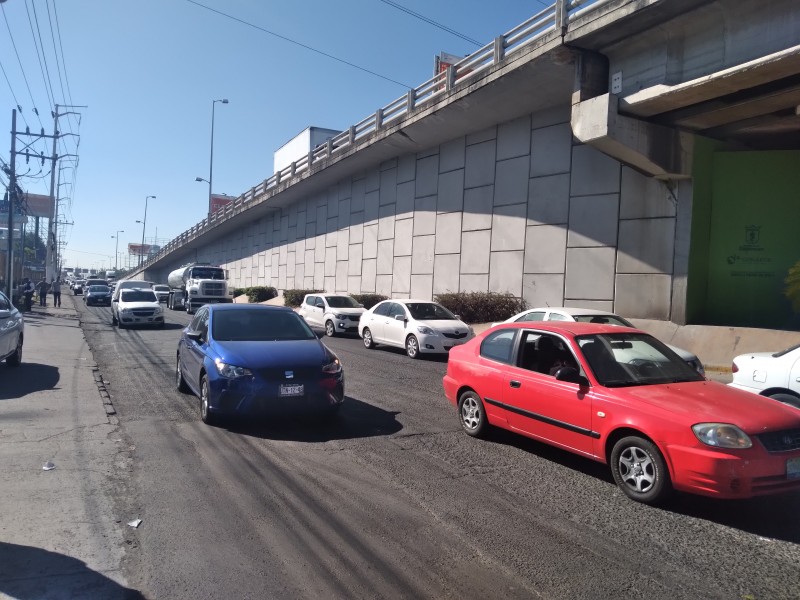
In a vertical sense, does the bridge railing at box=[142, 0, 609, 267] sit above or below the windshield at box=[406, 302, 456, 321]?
above

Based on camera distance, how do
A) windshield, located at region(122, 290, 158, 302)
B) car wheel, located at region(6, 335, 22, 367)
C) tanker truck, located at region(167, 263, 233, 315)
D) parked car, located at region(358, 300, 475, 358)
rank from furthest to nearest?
tanker truck, located at region(167, 263, 233, 315) → windshield, located at region(122, 290, 158, 302) → parked car, located at region(358, 300, 475, 358) → car wheel, located at region(6, 335, 22, 367)

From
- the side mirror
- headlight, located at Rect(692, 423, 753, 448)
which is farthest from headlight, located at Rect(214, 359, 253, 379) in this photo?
headlight, located at Rect(692, 423, 753, 448)

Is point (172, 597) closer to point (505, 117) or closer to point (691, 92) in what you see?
point (691, 92)

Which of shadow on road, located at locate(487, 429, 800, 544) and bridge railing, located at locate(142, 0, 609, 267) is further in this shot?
bridge railing, located at locate(142, 0, 609, 267)

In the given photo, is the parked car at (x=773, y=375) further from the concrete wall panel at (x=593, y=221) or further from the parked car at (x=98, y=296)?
the parked car at (x=98, y=296)

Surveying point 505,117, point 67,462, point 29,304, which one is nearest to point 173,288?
point 29,304

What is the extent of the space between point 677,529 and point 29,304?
31.6 m

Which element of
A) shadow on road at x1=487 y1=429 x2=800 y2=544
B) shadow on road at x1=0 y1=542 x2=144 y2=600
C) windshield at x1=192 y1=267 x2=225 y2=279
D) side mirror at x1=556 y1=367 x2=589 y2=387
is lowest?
shadow on road at x1=0 y1=542 x2=144 y2=600

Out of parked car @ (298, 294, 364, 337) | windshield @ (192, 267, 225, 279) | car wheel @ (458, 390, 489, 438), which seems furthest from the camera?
windshield @ (192, 267, 225, 279)

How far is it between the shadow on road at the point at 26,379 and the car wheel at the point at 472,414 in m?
6.80

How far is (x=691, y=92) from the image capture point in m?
14.1

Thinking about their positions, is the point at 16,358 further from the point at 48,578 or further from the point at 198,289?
the point at 198,289

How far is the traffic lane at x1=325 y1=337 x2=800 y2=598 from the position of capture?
417 cm

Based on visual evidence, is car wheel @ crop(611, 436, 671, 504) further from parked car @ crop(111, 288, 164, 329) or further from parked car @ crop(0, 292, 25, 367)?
parked car @ crop(111, 288, 164, 329)
